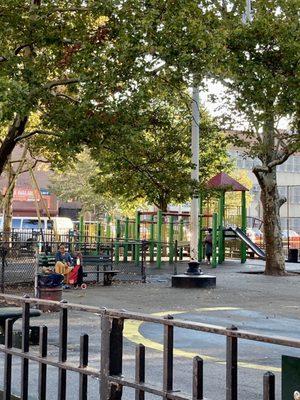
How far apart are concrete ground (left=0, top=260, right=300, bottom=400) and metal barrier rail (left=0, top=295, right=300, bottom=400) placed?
1.52 ft

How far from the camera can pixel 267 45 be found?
61.9ft

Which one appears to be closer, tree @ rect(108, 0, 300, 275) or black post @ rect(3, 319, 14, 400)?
black post @ rect(3, 319, 14, 400)

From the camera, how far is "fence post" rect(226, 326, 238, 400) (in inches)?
115

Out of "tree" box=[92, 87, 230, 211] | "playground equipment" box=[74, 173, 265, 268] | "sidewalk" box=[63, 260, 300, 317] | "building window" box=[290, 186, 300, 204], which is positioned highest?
"building window" box=[290, 186, 300, 204]

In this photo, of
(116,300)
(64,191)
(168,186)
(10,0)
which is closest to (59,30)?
(10,0)

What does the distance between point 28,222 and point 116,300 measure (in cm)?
4051

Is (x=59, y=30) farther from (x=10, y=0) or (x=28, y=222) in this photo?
(x=28, y=222)

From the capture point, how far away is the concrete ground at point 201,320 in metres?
6.67

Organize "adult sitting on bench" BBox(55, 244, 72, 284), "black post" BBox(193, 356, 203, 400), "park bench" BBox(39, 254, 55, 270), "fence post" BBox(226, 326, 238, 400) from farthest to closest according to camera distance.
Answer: "park bench" BBox(39, 254, 55, 270)
"adult sitting on bench" BBox(55, 244, 72, 284)
"black post" BBox(193, 356, 203, 400)
"fence post" BBox(226, 326, 238, 400)

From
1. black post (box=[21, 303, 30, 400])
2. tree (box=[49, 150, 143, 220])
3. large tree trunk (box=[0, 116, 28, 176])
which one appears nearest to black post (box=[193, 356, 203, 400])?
black post (box=[21, 303, 30, 400])

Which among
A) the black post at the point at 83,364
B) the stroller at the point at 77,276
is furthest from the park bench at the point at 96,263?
the black post at the point at 83,364

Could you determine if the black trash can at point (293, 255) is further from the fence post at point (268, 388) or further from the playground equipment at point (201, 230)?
the fence post at point (268, 388)

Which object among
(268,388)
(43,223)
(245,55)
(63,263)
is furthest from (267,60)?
(43,223)

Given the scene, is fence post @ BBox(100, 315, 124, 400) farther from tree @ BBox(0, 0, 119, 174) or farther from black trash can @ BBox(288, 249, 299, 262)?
black trash can @ BBox(288, 249, 299, 262)
